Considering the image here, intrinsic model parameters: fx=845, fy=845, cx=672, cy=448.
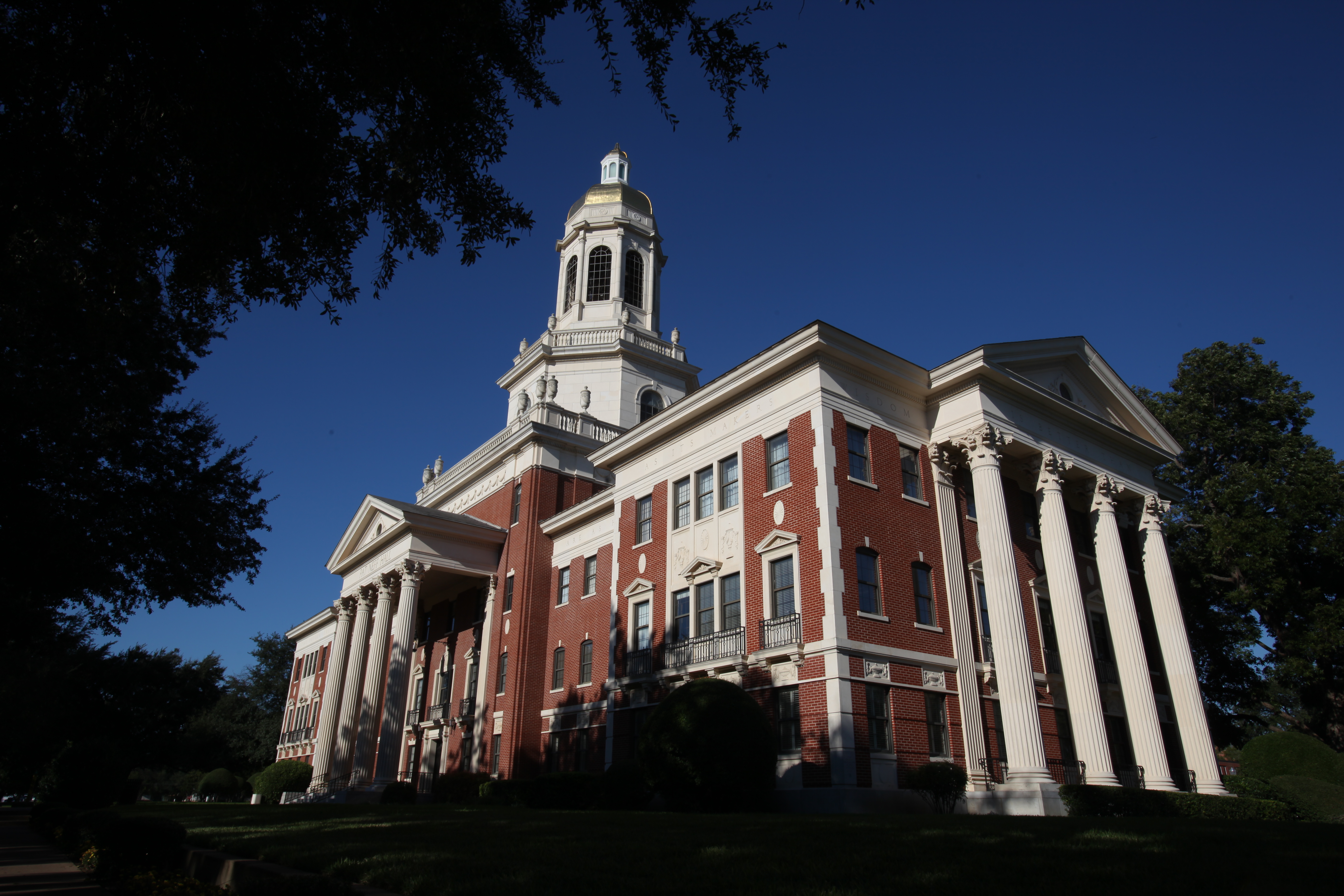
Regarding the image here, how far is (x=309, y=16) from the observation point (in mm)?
9102

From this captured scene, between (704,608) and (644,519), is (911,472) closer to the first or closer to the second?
(704,608)

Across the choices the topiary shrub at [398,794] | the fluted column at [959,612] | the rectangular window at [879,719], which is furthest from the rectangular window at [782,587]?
the topiary shrub at [398,794]

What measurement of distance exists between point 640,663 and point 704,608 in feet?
10.5

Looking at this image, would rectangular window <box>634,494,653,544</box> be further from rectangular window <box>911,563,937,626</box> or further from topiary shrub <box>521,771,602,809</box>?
rectangular window <box>911,563,937,626</box>

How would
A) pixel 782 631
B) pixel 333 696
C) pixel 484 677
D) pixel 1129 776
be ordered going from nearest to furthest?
pixel 782 631 → pixel 1129 776 → pixel 484 677 → pixel 333 696

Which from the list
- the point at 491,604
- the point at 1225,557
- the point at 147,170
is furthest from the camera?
the point at 491,604

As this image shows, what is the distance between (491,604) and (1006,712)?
928 inches

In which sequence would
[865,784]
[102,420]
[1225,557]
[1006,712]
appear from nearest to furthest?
1. [102,420]
2. [865,784]
3. [1006,712]
4. [1225,557]

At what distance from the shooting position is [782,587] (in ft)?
78.7

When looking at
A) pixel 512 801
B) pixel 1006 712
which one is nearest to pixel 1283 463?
pixel 1006 712

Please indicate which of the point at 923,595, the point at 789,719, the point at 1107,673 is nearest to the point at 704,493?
the point at 923,595

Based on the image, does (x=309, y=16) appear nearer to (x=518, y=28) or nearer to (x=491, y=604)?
(x=518, y=28)

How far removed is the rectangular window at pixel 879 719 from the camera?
2138 centimetres

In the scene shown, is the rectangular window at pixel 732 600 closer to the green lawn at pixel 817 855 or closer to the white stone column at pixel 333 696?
the green lawn at pixel 817 855
